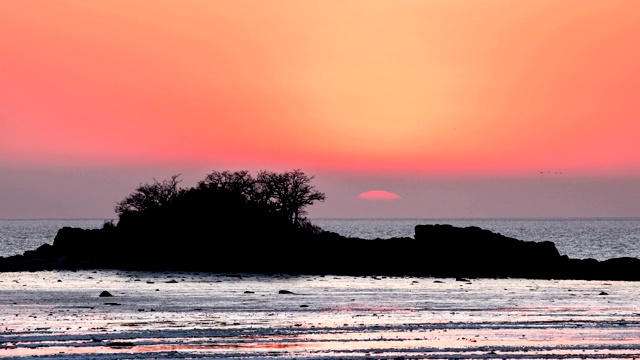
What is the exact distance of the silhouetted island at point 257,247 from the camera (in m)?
86.1

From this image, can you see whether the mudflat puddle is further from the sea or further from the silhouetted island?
the silhouetted island

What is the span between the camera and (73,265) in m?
89.5

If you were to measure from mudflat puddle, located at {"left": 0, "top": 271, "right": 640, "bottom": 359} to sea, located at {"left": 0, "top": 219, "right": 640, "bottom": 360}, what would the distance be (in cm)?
5

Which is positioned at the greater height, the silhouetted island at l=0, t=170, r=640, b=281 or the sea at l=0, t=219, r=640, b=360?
the silhouetted island at l=0, t=170, r=640, b=281

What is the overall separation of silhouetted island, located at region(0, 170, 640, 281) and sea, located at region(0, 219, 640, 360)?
1688cm

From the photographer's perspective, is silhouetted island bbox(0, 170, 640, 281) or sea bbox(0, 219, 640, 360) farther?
silhouetted island bbox(0, 170, 640, 281)

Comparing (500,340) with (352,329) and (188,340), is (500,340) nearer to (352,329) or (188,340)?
(352,329)

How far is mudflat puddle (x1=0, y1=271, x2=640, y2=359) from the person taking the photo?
29219mm

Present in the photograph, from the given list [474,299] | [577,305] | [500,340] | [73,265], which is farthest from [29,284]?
[500,340]

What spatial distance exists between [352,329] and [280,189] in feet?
260

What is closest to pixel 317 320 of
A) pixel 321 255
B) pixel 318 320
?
pixel 318 320

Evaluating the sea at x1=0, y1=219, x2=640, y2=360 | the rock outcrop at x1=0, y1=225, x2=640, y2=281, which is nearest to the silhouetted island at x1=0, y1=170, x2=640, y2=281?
the rock outcrop at x1=0, y1=225, x2=640, y2=281

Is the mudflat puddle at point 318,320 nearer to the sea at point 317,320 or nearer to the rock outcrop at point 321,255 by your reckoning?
the sea at point 317,320

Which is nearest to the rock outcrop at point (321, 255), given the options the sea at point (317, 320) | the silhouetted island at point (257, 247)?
the silhouetted island at point (257, 247)
